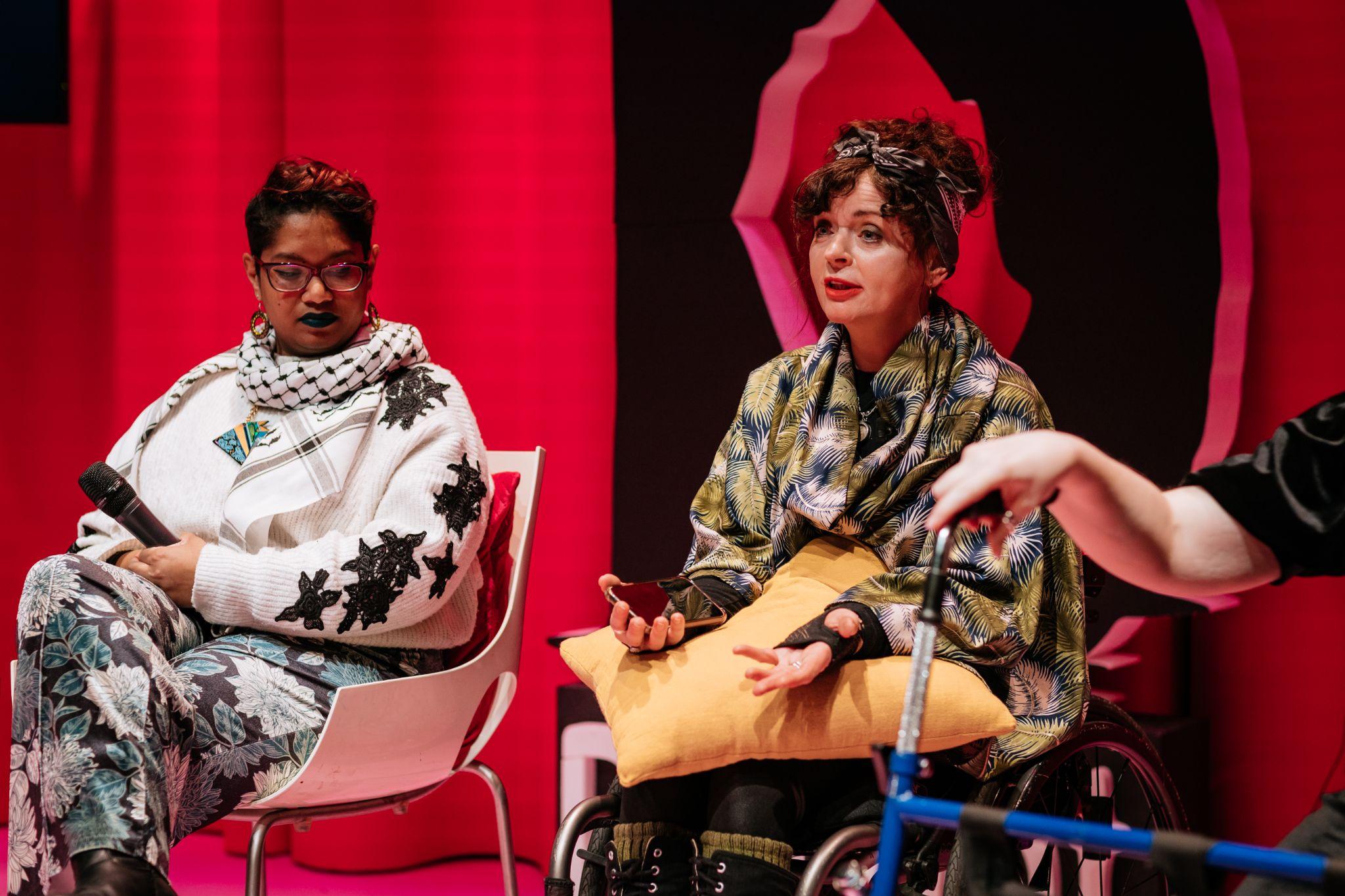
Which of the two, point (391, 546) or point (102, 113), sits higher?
point (102, 113)

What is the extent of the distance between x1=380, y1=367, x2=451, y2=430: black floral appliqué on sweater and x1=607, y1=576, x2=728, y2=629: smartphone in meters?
0.68

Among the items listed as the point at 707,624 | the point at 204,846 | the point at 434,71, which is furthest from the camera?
the point at 204,846

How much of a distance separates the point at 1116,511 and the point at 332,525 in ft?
5.26

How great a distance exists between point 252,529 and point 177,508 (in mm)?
211

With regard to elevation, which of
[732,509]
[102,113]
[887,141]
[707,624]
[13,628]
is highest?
[102,113]

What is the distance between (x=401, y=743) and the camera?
2.38 m

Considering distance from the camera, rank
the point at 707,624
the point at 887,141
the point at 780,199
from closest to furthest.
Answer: the point at 707,624, the point at 887,141, the point at 780,199

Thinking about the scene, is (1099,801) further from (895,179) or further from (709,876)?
(895,179)

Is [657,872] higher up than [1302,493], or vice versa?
[1302,493]

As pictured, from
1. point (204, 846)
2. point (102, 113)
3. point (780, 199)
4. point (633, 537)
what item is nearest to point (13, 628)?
point (204, 846)

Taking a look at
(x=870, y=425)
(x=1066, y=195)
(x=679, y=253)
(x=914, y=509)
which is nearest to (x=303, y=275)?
(x=679, y=253)

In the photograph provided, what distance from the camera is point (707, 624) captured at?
2.12 meters

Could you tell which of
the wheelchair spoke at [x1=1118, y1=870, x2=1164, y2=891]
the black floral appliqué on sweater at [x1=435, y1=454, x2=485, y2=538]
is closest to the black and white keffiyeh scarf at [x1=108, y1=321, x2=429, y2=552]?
Answer: the black floral appliqué on sweater at [x1=435, y1=454, x2=485, y2=538]

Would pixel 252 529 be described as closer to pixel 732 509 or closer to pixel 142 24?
pixel 732 509
